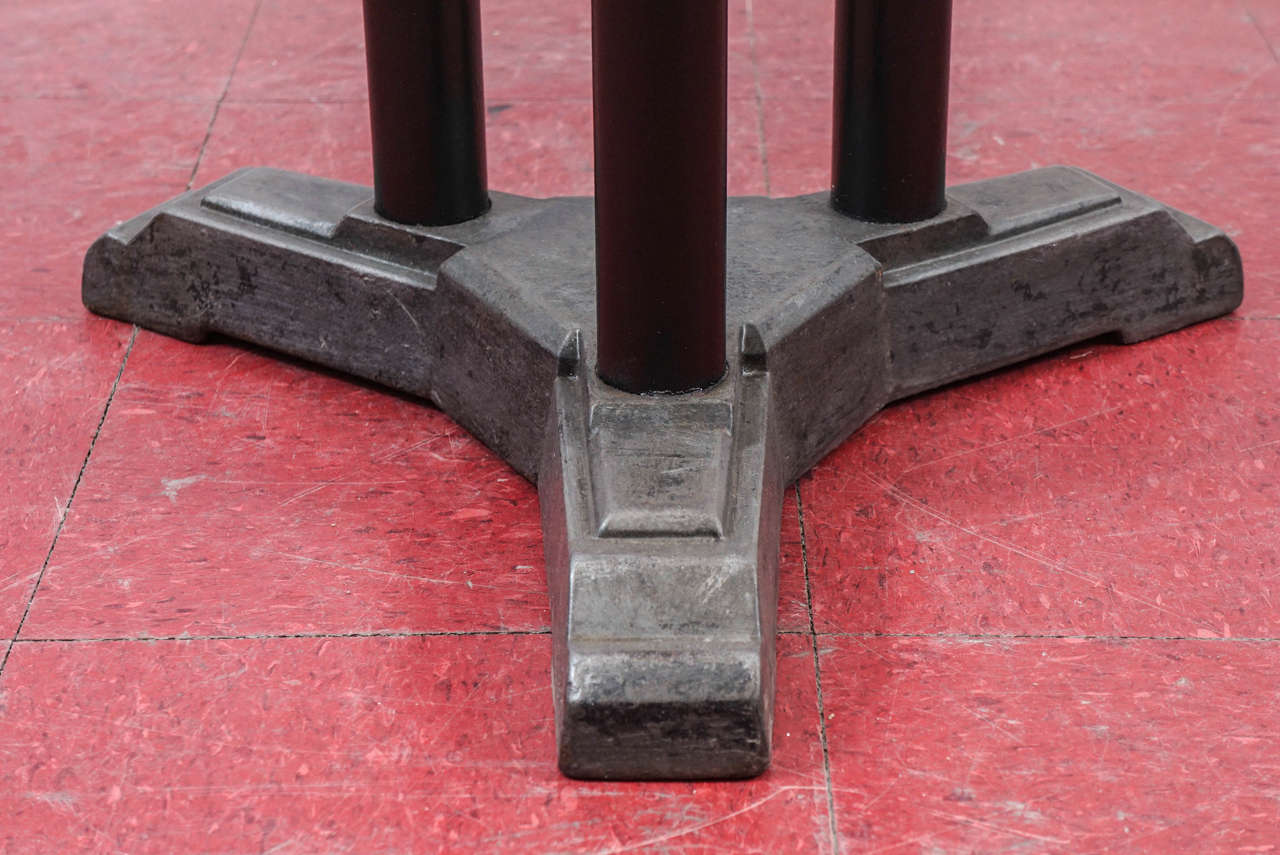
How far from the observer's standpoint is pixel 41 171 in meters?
3.72

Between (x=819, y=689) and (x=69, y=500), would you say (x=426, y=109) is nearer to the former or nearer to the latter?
(x=69, y=500)

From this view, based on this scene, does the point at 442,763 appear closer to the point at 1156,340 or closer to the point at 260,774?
the point at 260,774

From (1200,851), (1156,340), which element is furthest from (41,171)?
(1200,851)

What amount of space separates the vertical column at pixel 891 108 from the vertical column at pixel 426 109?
0.58 metres

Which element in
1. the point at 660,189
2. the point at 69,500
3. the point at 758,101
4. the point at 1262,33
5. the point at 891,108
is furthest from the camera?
the point at 1262,33

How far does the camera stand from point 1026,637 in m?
2.31

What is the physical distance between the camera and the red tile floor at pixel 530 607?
2.03 metres

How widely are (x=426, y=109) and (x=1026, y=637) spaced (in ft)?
3.97

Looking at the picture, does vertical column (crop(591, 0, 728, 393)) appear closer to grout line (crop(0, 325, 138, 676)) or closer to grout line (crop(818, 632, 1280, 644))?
grout line (crop(818, 632, 1280, 644))

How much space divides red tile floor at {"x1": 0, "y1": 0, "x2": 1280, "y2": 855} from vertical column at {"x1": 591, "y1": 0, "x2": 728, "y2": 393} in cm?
35

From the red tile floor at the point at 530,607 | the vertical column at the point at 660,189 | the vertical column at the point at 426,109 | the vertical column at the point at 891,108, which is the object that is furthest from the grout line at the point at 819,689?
the vertical column at the point at 426,109

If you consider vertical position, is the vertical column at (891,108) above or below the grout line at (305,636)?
above

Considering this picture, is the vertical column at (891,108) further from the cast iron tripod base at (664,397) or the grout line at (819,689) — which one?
the grout line at (819,689)

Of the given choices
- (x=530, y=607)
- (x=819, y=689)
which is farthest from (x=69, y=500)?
(x=819, y=689)
